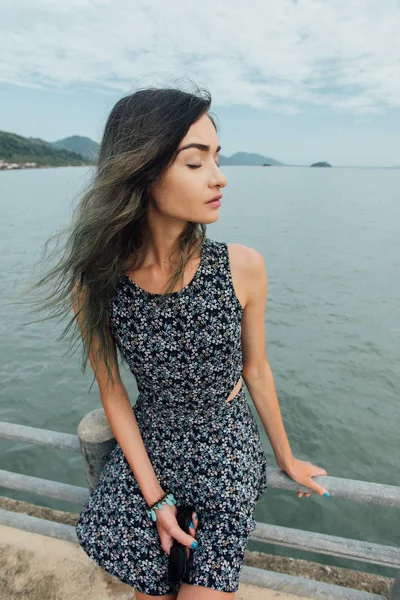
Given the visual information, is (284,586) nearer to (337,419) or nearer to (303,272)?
(337,419)

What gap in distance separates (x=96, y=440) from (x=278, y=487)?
1.01 metres

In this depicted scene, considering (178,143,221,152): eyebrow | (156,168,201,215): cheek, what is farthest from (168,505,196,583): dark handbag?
(178,143,221,152): eyebrow

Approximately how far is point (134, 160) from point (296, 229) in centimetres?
2905

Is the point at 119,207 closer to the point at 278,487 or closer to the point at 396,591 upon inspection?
the point at 278,487

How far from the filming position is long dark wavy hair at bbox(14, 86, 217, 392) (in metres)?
1.73

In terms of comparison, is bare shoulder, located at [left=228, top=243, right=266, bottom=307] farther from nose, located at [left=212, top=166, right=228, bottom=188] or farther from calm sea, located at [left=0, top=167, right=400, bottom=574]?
calm sea, located at [left=0, top=167, right=400, bottom=574]

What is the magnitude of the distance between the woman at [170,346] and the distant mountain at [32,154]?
4941 inches

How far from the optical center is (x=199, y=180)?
177cm

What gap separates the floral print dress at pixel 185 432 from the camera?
1898 mm

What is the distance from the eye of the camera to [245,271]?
201 cm

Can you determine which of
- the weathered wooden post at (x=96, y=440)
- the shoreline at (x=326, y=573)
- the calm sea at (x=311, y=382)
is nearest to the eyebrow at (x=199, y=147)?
the calm sea at (x=311, y=382)

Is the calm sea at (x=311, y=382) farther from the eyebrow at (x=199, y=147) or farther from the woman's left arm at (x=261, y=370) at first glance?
the woman's left arm at (x=261, y=370)

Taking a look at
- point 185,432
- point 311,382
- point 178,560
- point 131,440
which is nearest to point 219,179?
point 185,432

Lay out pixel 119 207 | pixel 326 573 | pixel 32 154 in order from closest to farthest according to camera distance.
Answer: pixel 119 207, pixel 326 573, pixel 32 154
